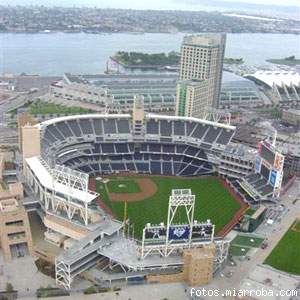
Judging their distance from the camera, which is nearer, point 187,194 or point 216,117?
point 187,194

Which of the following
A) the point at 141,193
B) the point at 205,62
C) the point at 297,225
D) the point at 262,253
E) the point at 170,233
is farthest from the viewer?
the point at 205,62

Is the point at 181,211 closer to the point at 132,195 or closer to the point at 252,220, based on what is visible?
the point at 132,195

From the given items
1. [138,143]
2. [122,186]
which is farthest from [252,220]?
[138,143]

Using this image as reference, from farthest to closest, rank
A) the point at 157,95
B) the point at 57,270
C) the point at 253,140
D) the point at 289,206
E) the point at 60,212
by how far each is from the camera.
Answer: the point at 157,95
the point at 253,140
the point at 289,206
the point at 60,212
the point at 57,270

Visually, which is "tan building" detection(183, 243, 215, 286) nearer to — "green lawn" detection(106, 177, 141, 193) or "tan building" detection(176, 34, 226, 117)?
"green lawn" detection(106, 177, 141, 193)

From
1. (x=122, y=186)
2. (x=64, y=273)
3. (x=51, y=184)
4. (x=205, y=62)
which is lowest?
(x=122, y=186)

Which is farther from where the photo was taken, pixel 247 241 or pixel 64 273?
pixel 247 241

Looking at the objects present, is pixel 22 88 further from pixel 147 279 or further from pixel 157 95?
pixel 147 279

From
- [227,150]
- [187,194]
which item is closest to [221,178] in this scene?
[227,150]
